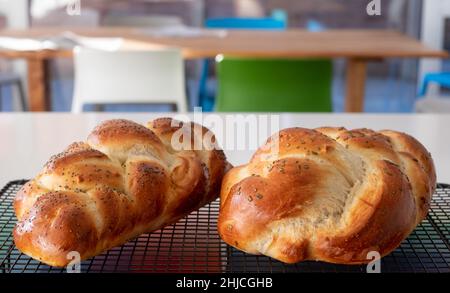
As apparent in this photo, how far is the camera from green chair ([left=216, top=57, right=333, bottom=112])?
2.76 meters

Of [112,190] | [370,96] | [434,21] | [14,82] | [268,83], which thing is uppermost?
[112,190]

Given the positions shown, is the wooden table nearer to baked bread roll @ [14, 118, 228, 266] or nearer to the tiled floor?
the tiled floor

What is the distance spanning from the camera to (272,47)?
2.80m

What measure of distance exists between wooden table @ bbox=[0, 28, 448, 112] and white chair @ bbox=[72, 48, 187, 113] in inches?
7.7

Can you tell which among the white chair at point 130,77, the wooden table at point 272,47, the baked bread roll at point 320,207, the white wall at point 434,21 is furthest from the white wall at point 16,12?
the baked bread roll at point 320,207

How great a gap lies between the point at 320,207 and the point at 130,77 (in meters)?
1.98

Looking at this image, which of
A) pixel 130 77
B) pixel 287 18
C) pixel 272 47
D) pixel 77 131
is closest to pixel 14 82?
→ pixel 130 77

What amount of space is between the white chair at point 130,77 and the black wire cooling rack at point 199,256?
1.80 m

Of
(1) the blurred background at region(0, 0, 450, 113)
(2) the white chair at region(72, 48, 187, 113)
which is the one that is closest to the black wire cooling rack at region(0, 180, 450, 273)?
(2) the white chair at region(72, 48, 187, 113)

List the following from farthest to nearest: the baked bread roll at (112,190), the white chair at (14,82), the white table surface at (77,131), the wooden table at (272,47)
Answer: the white chair at (14,82)
the wooden table at (272,47)
the white table surface at (77,131)
the baked bread roll at (112,190)

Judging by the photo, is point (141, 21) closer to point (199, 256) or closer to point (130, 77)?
point (130, 77)

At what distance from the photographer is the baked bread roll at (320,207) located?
0.59 meters

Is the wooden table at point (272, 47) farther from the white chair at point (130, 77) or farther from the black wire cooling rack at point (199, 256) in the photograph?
the black wire cooling rack at point (199, 256)
